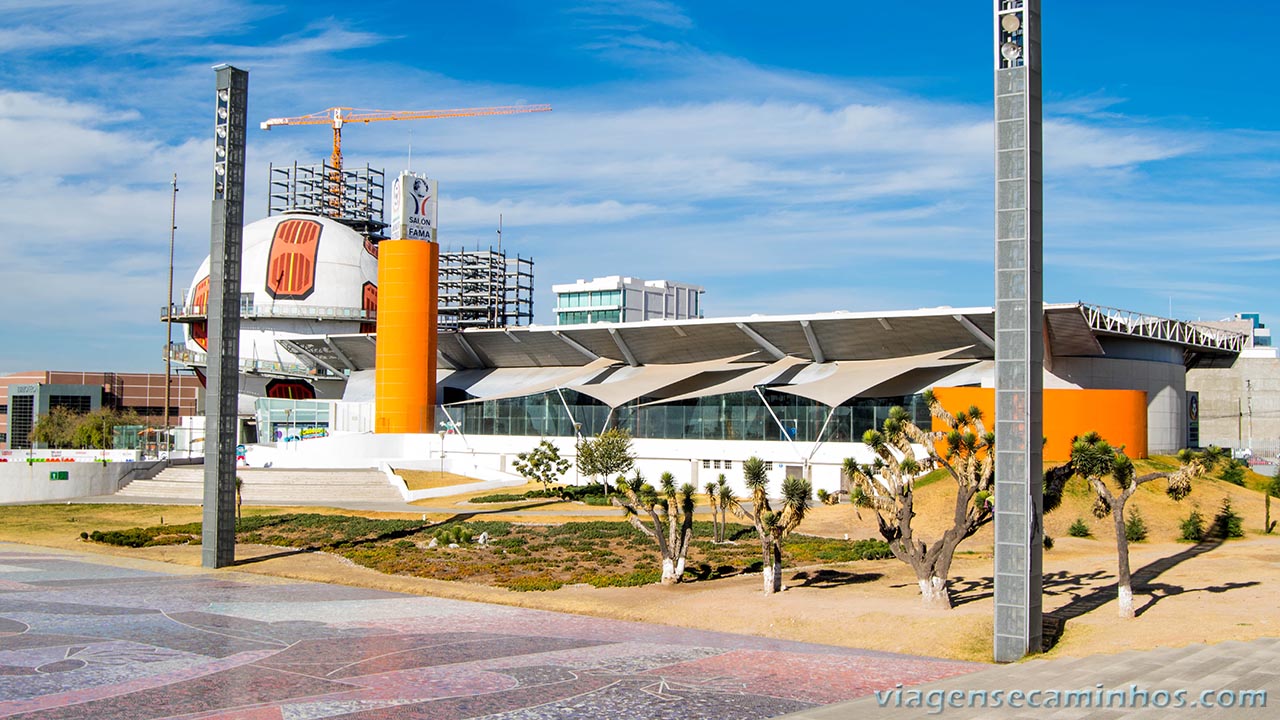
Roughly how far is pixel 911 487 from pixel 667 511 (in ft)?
29.1

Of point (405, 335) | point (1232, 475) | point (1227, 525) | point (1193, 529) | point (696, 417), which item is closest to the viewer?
point (1193, 529)

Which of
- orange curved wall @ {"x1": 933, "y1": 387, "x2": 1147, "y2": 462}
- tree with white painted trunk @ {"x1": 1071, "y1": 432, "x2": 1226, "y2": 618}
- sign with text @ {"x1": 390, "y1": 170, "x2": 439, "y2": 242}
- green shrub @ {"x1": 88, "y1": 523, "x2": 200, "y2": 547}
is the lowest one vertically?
green shrub @ {"x1": 88, "y1": 523, "x2": 200, "y2": 547}

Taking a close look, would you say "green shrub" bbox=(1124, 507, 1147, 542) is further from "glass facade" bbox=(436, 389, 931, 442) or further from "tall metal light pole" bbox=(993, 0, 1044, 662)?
"tall metal light pole" bbox=(993, 0, 1044, 662)

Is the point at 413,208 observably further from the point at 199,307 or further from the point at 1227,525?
the point at 1227,525

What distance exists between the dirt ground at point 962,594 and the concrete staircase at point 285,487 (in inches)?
623

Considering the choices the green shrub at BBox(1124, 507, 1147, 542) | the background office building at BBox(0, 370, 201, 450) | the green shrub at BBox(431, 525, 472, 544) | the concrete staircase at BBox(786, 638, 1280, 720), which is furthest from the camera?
the background office building at BBox(0, 370, 201, 450)

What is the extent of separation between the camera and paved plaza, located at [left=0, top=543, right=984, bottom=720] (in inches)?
725

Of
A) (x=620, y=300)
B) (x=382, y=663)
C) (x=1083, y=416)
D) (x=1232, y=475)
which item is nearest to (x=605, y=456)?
(x=1083, y=416)

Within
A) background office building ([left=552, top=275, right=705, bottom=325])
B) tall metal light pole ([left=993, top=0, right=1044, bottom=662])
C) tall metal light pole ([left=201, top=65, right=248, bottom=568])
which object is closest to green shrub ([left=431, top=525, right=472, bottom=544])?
tall metal light pole ([left=201, top=65, right=248, bottom=568])

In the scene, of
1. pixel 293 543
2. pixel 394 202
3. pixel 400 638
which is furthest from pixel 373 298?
pixel 400 638

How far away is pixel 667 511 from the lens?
115 feet

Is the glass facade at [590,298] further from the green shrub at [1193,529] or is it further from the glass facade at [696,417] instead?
the green shrub at [1193,529]

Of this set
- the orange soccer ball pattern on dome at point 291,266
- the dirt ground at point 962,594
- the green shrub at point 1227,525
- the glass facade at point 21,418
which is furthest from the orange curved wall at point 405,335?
the glass facade at point 21,418

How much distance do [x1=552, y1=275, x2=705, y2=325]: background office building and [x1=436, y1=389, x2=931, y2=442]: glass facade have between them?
287 ft
